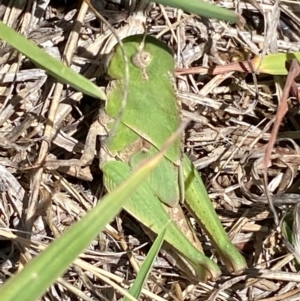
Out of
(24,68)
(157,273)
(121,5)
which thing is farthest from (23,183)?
(121,5)

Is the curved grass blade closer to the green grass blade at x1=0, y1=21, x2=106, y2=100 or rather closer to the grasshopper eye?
the green grass blade at x1=0, y1=21, x2=106, y2=100

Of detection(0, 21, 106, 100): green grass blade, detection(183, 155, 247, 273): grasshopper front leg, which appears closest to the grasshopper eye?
detection(183, 155, 247, 273): grasshopper front leg

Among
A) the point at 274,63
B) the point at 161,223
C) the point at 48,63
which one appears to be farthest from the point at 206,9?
the point at 161,223

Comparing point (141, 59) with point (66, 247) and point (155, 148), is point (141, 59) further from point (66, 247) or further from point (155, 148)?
point (66, 247)

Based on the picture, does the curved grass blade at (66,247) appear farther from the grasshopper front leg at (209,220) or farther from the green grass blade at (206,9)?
the grasshopper front leg at (209,220)

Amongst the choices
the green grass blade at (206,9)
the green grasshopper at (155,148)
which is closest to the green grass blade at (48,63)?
the green grass blade at (206,9)

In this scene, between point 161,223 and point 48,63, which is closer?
point 48,63
